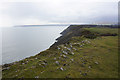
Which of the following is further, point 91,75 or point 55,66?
point 55,66

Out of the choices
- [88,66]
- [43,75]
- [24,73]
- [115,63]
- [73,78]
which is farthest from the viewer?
[115,63]

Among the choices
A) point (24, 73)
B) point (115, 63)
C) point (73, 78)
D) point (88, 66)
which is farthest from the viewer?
point (115, 63)

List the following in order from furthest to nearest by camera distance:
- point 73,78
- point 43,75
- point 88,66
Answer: point 88,66 → point 43,75 → point 73,78

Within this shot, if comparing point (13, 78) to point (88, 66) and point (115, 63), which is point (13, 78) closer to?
point (88, 66)

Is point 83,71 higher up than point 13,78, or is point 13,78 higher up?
point 83,71

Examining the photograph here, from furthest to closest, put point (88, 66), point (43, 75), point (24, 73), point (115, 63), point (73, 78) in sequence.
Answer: point (115, 63)
point (88, 66)
point (24, 73)
point (43, 75)
point (73, 78)

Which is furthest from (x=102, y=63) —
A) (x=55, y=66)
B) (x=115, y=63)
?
(x=55, y=66)

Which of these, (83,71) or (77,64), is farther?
(77,64)

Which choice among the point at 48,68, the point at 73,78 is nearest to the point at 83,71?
the point at 73,78

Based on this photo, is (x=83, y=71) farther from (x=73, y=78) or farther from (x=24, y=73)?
(x=24, y=73)
